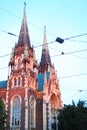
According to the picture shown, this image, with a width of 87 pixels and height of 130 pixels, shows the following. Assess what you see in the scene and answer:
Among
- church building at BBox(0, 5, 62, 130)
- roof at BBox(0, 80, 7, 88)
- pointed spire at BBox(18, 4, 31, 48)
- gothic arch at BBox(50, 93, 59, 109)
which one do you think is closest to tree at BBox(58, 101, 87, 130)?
church building at BBox(0, 5, 62, 130)

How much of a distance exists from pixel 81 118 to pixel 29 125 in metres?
9.49

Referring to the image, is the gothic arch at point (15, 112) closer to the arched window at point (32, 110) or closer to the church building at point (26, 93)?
the church building at point (26, 93)

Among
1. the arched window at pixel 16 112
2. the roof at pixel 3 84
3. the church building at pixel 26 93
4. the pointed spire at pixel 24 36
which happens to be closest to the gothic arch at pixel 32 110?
the church building at pixel 26 93

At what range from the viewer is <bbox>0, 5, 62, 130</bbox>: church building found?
163ft

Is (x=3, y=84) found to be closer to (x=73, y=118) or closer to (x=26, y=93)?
(x=26, y=93)

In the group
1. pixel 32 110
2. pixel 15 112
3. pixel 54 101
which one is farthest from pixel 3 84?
pixel 54 101

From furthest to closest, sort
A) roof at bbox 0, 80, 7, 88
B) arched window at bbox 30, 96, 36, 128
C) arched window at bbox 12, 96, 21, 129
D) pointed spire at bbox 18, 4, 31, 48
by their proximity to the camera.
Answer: roof at bbox 0, 80, 7, 88 < pointed spire at bbox 18, 4, 31, 48 < arched window at bbox 30, 96, 36, 128 < arched window at bbox 12, 96, 21, 129

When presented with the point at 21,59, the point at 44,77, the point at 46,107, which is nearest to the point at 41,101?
the point at 46,107

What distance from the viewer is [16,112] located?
5031cm

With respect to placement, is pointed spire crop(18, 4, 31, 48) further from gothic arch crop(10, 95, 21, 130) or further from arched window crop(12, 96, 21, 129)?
arched window crop(12, 96, 21, 129)

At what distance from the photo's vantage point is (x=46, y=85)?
179 feet

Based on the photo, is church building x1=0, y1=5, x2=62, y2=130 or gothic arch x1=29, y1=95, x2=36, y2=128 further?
gothic arch x1=29, y1=95, x2=36, y2=128

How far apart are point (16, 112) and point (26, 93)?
3884 millimetres

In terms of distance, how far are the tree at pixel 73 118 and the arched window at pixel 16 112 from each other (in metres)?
7.84
